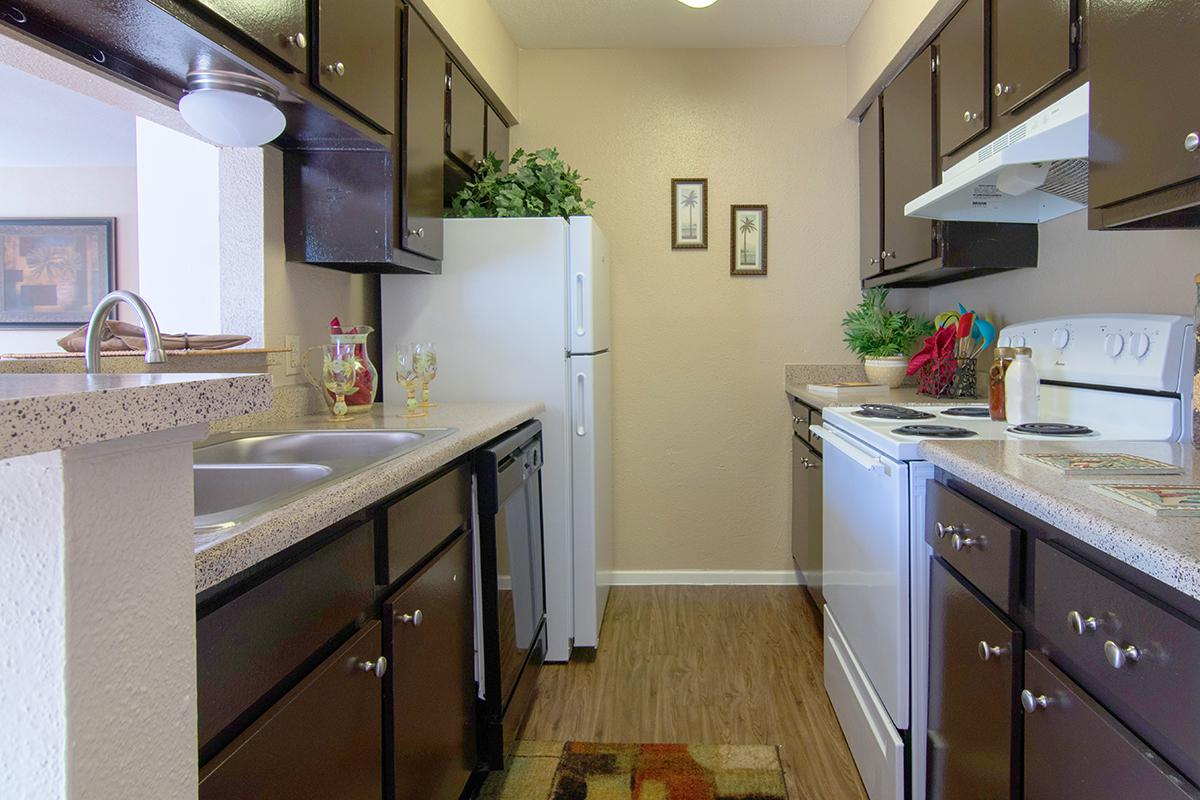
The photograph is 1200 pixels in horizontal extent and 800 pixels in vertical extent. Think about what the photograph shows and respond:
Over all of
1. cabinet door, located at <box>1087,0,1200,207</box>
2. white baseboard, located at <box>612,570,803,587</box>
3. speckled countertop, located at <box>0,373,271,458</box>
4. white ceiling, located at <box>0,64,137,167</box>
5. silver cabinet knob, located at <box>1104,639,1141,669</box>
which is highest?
white ceiling, located at <box>0,64,137,167</box>

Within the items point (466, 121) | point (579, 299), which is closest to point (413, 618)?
point (579, 299)

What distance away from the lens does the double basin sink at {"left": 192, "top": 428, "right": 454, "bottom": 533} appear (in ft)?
3.53

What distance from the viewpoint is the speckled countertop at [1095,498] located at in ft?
2.64

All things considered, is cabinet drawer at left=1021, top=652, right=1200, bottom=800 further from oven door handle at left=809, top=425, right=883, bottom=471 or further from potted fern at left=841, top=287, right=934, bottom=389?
potted fern at left=841, top=287, right=934, bottom=389

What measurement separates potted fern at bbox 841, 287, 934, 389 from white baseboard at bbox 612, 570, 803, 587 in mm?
1026

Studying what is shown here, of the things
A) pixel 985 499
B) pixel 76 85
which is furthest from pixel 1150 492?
pixel 76 85

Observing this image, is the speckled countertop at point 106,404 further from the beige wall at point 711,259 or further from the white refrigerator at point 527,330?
the beige wall at point 711,259

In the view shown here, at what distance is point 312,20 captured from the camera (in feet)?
5.36

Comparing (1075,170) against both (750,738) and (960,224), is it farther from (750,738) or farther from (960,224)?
(750,738)

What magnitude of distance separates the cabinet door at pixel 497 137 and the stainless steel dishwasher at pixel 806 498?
163cm

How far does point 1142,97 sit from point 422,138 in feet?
5.92

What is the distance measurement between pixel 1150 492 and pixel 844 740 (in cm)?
144

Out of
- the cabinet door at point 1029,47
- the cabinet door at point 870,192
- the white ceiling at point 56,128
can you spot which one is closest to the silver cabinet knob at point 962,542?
the cabinet door at point 1029,47

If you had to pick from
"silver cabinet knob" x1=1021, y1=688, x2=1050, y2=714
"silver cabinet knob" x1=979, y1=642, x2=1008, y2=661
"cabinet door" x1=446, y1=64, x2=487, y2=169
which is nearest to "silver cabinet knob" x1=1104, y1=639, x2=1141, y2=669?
"silver cabinet knob" x1=1021, y1=688, x2=1050, y2=714
